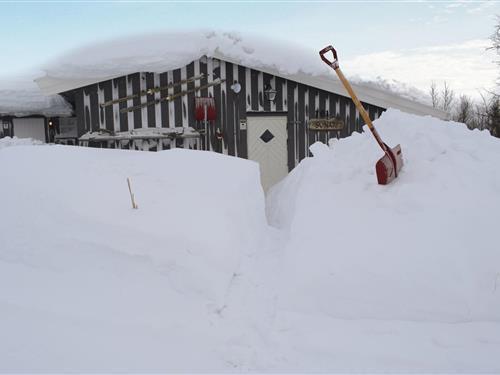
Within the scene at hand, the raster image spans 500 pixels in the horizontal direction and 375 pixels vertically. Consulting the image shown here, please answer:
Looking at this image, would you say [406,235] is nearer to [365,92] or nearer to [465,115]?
[365,92]

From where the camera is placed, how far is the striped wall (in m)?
8.14

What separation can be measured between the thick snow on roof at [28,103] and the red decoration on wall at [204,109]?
3.69 meters

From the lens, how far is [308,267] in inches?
140

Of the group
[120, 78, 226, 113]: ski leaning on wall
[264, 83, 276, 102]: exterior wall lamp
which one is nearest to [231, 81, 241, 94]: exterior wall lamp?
[120, 78, 226, 113]: ski leaning on wall

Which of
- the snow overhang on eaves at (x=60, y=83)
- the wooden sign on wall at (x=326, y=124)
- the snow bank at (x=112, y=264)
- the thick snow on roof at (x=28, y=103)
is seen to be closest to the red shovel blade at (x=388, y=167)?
the snow bank at (x=112, y=264)

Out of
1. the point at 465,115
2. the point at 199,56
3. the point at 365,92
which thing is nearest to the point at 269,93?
the point at 199,56

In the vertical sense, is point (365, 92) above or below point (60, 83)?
below

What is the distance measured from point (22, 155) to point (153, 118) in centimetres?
413

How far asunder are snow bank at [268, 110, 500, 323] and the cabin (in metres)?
3.70

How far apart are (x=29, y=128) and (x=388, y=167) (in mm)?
9235

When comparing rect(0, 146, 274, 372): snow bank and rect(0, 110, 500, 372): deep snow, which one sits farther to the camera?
rect(0, 110, 500, 372): deep snow

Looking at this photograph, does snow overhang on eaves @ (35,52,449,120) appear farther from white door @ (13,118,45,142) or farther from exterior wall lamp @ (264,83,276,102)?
white door @ (13,118,45,142)

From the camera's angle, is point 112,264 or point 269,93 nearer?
point 112,264

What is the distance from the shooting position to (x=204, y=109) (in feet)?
27.3
